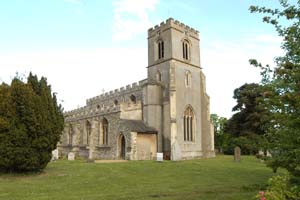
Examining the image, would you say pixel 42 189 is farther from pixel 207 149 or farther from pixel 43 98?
pixel 207 149

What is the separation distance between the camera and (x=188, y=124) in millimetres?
30609

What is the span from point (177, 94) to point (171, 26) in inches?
280

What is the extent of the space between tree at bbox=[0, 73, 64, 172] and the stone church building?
1165 cm

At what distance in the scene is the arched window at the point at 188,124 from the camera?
30.1 meters

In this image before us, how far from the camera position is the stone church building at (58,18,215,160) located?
92.7ft

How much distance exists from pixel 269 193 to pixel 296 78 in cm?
214

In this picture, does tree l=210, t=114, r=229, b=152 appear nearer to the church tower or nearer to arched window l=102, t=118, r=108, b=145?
the church tower

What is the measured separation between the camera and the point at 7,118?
15.0 meters

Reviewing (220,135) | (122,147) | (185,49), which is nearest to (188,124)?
(122,147)

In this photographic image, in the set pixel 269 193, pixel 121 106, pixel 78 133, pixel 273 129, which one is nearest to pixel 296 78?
pixel 273 129

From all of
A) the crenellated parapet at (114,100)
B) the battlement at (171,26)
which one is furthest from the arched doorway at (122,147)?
the battlement at (171,26)

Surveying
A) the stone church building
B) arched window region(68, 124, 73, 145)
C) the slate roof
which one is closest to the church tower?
the stone church building

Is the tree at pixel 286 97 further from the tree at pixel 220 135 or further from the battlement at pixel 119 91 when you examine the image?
the tree at pixel 220 135

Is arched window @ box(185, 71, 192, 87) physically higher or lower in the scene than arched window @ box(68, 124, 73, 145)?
higher
